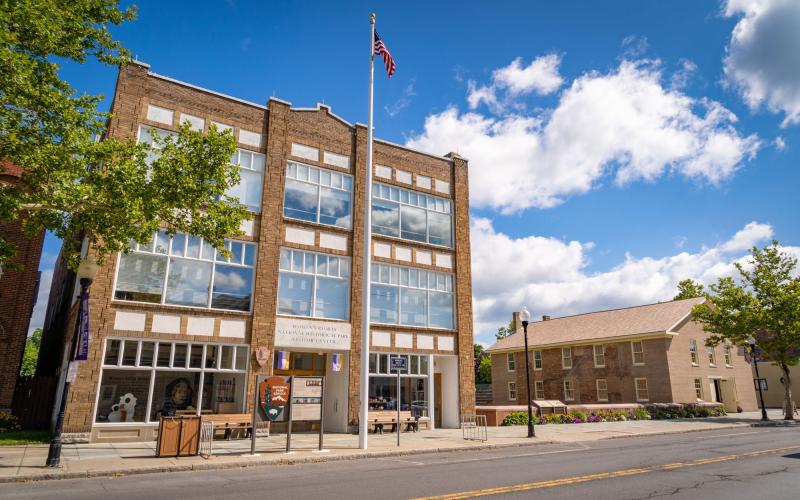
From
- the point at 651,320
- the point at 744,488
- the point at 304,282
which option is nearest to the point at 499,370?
the point at 651,320

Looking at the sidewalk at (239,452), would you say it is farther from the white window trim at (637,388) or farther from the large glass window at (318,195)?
the white window trim at (637,388)

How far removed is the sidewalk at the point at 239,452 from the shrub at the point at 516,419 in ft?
17.5

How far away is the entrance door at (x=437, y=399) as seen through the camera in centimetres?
2455

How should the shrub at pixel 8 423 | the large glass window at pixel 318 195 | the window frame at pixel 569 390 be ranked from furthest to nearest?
the window frame at pixel 569 390
the large glass window at pixel 318 195
the shrub at pixel 8 423

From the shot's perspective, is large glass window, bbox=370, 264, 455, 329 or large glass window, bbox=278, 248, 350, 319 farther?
large glass window, bbox=370, 264, 455, 329

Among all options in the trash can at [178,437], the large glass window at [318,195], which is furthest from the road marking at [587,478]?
the large glass window at [318,195]

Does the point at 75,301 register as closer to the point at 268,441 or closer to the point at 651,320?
the point at 268,441

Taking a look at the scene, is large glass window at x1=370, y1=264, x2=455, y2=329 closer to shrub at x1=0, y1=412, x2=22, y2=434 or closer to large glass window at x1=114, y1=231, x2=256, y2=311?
large glass window at x1=114, y1=231, x2=256, y2=311

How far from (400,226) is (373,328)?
206 inches

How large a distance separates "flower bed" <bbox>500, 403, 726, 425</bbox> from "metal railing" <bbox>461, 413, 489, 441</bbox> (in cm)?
371

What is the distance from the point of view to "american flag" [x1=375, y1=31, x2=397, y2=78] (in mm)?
18703

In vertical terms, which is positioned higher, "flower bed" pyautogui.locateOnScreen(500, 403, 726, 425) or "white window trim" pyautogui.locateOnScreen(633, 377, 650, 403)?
"white window trim" pyautogui.locateOnScreen(633, 377, 650, 403)

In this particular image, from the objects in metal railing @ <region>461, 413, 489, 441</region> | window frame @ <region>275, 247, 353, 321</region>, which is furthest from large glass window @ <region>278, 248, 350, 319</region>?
metal railing @ <region>461, 413, 489, 441</region>

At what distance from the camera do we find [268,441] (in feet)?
57.3
